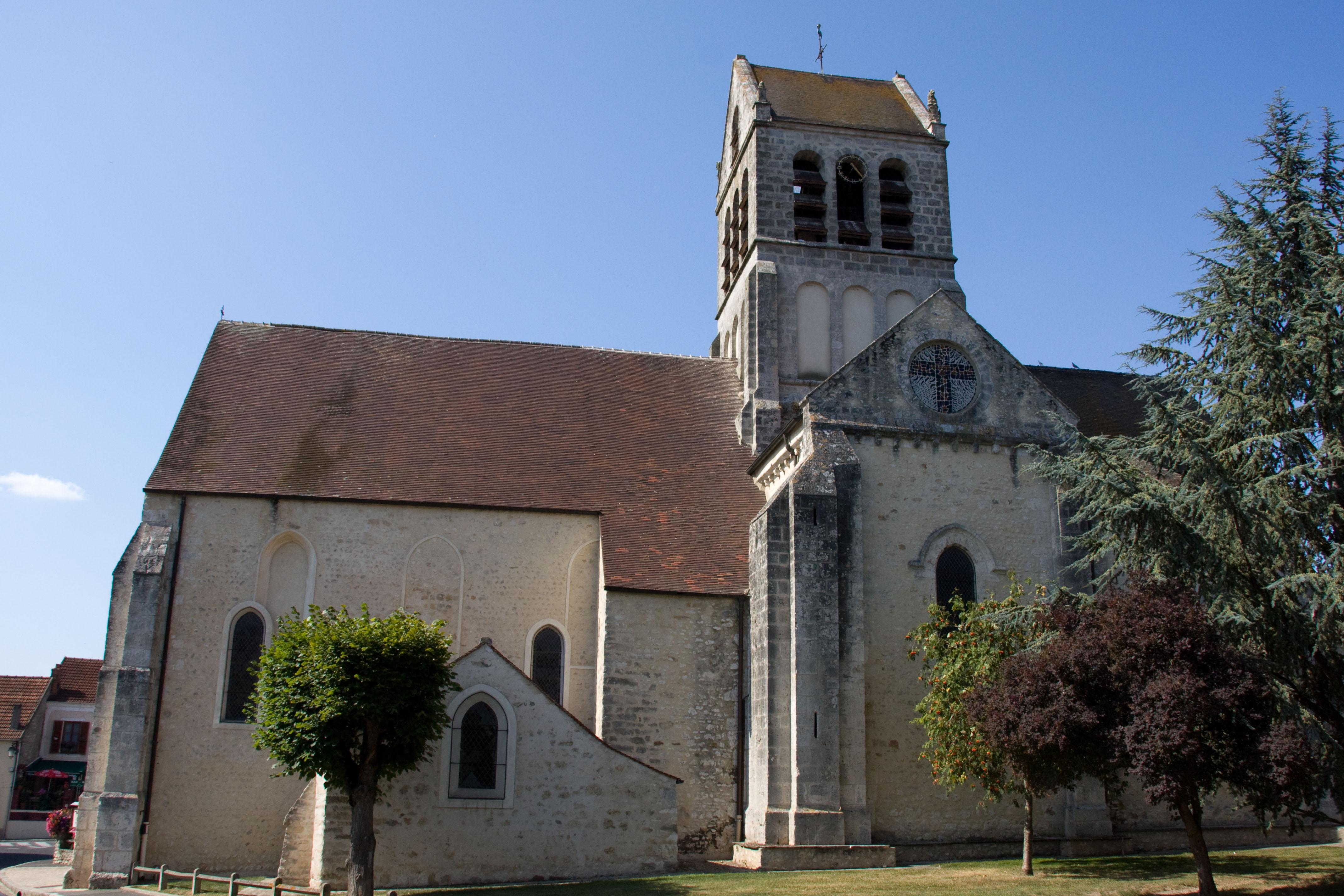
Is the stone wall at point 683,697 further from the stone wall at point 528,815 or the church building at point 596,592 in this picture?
the stone wall at point 528,815

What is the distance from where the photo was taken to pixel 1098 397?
26484 mm

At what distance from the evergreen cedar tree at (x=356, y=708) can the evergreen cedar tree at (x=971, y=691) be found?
25.4 feet

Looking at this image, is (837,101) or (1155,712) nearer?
(1155,712)

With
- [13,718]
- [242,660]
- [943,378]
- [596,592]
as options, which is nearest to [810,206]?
[943,378]

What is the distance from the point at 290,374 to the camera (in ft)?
80.0

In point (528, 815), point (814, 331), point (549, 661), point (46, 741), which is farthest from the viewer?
point (46, 741)

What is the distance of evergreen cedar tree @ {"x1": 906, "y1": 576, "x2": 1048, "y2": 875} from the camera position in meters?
17.0

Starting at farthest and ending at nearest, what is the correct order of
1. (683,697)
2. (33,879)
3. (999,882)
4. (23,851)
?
(23,851)
(33,879)
(683,697)
(999,882)

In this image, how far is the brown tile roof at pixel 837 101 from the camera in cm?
2752

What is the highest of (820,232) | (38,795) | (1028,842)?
(820,232)

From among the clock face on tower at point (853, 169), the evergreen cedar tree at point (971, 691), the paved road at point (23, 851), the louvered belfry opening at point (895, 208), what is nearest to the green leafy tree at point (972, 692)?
the evergreen cedar tree at point (971, 691)

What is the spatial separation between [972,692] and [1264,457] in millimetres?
5476

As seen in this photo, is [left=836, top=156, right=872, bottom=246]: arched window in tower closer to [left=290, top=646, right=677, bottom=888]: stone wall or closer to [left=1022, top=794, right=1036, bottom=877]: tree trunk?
[left=290, top=646, right=677, bottom=888]: stone wall

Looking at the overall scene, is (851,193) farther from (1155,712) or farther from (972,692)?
(1155,712)
